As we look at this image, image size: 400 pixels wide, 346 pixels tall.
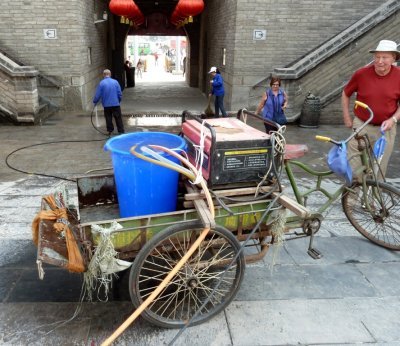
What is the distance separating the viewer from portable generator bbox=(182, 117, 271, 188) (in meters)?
3.10

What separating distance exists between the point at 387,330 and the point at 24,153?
24.3 ft

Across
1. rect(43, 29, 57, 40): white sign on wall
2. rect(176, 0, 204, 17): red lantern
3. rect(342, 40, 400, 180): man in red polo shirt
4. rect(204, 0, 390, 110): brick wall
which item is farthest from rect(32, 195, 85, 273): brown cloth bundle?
rect(176, 0, 204, 17): red lantern

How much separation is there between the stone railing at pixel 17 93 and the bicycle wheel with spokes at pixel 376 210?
30.4ft

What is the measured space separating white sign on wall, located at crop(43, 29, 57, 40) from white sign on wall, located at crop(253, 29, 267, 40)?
6.41m

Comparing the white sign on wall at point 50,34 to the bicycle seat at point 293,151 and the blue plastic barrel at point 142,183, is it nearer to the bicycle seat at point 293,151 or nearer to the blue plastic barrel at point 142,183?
the blue plastic barrel at point 142,183

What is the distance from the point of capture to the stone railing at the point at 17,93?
1059 cm

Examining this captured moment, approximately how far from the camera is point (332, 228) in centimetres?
489

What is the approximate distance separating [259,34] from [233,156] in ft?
33.0

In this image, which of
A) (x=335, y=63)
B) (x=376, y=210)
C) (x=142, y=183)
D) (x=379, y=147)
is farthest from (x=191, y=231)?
(x=335, y=63)

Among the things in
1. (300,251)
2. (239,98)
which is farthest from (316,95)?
(300,251)

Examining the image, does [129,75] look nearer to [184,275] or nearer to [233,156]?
[233,156]

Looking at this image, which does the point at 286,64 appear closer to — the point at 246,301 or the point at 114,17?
the point at 246,301

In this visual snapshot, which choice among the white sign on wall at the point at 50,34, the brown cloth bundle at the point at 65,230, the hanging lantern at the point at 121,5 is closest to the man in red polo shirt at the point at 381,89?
the brown cloth bundle at the point at 65,230

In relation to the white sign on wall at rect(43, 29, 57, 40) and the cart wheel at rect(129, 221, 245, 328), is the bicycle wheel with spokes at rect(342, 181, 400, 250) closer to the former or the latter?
the cart wheel at rect(129, 221, 245, 328)
